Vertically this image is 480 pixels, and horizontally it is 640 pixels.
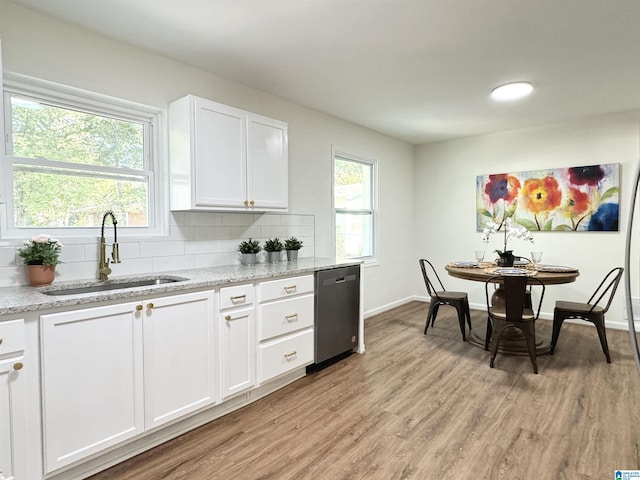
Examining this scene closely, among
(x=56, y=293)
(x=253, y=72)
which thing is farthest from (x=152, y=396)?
(x=253, y=72)

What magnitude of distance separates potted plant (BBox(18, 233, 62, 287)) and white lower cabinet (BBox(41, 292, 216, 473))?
53 cm

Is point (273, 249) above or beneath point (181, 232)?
beneath

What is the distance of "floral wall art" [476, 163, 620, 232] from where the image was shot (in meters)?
4.27

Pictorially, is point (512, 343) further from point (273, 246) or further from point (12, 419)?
point (12, 419)

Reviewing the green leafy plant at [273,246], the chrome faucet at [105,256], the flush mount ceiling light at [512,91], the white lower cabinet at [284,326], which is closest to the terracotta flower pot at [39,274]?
the chrome faucet at [105,256]

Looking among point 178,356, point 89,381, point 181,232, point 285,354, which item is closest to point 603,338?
point 285,354

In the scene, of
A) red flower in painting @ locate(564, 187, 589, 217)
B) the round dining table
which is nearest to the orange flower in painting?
red flower in painting @ locate(564, 187, 589, 217)

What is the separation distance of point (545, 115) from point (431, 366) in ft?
10.4

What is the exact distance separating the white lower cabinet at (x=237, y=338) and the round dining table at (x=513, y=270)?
207cm

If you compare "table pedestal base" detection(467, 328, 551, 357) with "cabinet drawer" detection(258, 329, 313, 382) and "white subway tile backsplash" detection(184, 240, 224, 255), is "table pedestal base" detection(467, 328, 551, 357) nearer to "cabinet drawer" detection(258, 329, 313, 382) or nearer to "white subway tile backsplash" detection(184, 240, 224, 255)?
"cabinet drawer" detection(258, 329, 313, 382)

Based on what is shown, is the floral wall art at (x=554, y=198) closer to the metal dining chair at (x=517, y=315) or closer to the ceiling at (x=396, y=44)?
the ceiling at (x=396, y=44)

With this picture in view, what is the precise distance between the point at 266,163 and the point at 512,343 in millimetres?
2945

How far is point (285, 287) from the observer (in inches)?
108

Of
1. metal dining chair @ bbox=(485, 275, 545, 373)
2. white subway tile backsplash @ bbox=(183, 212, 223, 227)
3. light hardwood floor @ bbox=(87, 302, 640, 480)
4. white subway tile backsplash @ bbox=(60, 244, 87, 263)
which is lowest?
light hardwood floor @ bbox=(87, 302, 640, 480)
